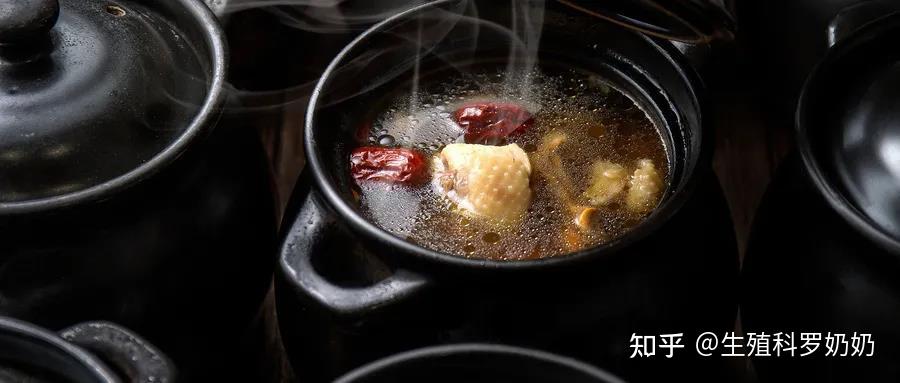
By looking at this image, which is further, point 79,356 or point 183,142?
point 183,142

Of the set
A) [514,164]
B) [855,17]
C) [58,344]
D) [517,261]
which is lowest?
[58,344]

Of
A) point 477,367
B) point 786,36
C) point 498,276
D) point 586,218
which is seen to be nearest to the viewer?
point 477,367

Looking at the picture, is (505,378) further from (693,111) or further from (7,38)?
(7,38)

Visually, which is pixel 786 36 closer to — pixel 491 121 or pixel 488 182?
pixel 491 121

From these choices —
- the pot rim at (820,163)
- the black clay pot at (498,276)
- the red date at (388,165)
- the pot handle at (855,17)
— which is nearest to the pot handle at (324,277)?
the black clay pot at (498,276)

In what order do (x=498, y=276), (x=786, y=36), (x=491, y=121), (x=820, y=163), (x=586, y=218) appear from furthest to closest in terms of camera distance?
(x=786, y=36), (x=491, y=121), (x=586, y=218), (x=820, y=163), (x=498, y=276)

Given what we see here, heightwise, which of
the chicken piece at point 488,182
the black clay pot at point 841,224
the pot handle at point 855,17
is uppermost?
the pot handle at point 855,17

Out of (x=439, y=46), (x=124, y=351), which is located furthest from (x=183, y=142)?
(x=439, y=46)

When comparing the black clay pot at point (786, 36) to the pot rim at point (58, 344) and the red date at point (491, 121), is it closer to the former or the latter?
the red date at point (491, 121)

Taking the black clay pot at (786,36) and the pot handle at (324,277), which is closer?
the pot handle at (324,277)

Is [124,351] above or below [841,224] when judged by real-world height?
below
